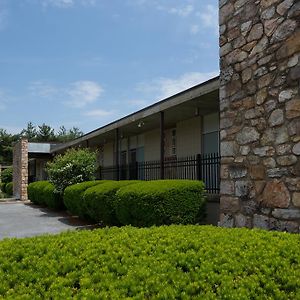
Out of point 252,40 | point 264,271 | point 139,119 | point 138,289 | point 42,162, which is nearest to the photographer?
point 138,289

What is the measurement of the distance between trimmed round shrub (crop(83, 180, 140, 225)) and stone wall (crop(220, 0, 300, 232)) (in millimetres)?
4672

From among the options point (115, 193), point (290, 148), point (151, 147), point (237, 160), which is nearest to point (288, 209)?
point (290, 148)

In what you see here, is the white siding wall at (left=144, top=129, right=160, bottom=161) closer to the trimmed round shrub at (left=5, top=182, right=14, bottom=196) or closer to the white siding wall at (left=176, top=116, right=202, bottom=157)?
the white siding wall at (left=176, top=116, right=202, bottom=157)

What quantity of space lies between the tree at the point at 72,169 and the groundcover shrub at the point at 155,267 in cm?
1312

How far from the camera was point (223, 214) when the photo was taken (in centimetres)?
653

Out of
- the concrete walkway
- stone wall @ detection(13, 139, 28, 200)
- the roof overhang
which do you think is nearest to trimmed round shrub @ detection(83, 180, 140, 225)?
the concrete walkway

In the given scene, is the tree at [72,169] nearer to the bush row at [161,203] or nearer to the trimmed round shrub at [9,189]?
the bush row at [161,203]

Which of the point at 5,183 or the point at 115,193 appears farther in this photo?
the point at 5,183

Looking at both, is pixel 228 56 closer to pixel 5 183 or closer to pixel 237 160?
pixel 237 160

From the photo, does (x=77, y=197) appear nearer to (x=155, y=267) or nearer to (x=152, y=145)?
(x=152, y=145)

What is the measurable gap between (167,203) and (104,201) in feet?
9.80

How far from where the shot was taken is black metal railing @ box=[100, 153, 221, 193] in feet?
34.6

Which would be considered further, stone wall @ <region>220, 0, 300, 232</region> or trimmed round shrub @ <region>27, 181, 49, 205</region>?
trimmed round shrub @ <region>27, 181, 49, 205</region>

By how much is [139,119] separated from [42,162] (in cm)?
2202
